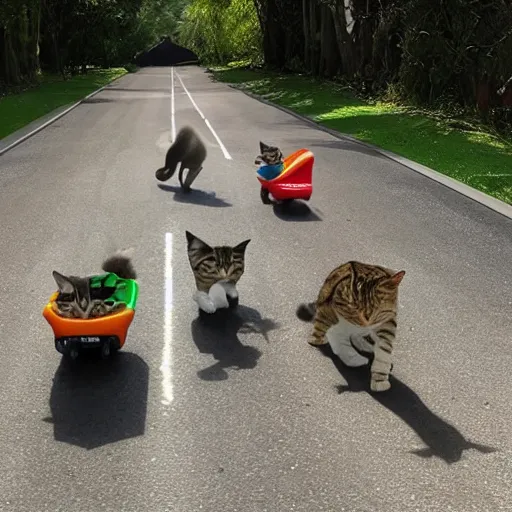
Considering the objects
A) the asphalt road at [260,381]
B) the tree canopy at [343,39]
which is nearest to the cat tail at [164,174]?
the asphalt road at [260,381]

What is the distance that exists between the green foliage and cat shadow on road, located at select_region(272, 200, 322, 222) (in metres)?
59.4

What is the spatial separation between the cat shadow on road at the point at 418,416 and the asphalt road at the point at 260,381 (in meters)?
0.02

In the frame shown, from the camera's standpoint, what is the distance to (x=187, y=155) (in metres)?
13.1

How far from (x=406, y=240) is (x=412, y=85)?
2121cm

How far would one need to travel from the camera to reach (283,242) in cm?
1009

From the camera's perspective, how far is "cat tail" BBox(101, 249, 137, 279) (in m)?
6.59

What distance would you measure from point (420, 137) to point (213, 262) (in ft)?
53.9

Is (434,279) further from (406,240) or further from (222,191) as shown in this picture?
(222,191)

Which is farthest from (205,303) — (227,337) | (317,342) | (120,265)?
(317,342)

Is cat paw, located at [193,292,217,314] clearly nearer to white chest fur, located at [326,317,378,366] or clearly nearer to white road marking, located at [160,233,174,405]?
white road marking, located at [160,233,174,405]

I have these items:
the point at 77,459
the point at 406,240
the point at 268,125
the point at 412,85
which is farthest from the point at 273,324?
the point at 412,85

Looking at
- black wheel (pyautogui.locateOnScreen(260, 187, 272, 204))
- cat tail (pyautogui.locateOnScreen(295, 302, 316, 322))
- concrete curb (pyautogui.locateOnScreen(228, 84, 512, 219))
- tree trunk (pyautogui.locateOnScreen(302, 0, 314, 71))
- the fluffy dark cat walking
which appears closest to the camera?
cat tail (pyautogui.locateOnScreen(295, 302, 316, 322))

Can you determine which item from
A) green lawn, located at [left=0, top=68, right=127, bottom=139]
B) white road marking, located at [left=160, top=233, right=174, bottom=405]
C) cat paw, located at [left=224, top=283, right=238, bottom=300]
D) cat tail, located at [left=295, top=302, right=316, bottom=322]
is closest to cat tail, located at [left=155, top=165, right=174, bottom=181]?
white road marking, located at [left=160, top=233, right=174, bottom=405]

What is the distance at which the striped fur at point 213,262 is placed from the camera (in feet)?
22.5
